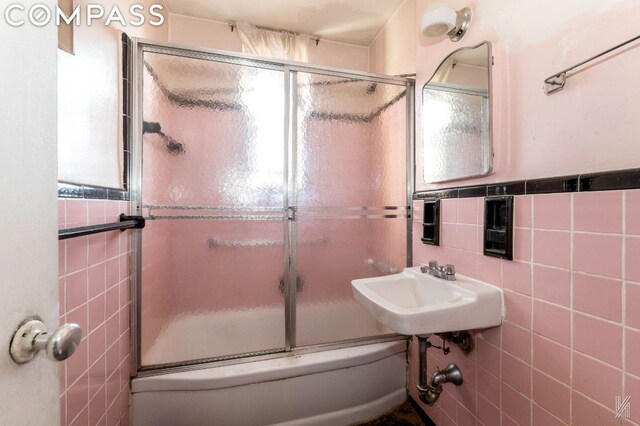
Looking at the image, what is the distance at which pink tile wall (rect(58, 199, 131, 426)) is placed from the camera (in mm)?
833

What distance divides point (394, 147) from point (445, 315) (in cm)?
103

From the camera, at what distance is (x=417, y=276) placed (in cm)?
132

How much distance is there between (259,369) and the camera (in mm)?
1314

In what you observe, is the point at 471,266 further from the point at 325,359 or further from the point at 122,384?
the point at 122,384

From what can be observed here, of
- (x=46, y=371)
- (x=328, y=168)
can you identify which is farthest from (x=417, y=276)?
(x=46, y=371)

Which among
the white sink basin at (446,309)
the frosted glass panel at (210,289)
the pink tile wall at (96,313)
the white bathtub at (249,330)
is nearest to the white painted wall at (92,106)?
the pink tile wall at (96,313)

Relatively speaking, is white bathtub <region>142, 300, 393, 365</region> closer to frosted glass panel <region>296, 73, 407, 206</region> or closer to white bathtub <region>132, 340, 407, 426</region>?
white bathtub <region>132, 340, 407, 426</region>

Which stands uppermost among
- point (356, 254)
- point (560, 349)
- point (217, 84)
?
point (217, 84)

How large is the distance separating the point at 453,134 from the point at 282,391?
1502 mm

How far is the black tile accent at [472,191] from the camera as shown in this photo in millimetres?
1076

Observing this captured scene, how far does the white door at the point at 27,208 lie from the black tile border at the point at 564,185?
117cm

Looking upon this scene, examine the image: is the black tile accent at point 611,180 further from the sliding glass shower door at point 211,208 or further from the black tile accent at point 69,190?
the black tile accent at point 69,190
